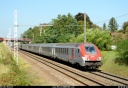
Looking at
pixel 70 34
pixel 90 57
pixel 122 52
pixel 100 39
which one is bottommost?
pixel 90 57

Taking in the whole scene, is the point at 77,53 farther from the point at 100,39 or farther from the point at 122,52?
the point at 100,39

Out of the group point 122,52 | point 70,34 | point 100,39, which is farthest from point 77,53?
point 70,34

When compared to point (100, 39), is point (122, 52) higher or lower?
lower

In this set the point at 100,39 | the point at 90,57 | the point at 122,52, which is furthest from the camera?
the point at 100,39

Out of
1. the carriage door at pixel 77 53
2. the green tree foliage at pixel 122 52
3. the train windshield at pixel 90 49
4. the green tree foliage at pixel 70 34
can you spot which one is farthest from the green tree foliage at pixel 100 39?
the train windshield at pixel 90 49

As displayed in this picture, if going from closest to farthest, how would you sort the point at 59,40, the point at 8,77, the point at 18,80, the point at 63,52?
the point at 18,80
the point at 8,77
the point at 63,52
the point at 59,40

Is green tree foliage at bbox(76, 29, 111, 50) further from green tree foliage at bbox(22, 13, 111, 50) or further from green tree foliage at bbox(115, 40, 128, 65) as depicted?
green tree foliage at bbox(115, 40, 128, 65)

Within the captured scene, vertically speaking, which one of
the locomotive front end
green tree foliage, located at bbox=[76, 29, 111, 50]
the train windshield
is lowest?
the locomotive front end

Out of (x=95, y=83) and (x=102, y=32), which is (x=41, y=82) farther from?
(x=102, y=32)

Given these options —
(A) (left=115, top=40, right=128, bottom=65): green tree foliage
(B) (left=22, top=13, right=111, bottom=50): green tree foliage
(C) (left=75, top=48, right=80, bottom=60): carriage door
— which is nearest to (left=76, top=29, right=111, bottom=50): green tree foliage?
(B) (left=22, top=13, right=111, bottom=50): green tree foliage

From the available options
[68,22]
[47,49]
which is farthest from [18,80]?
[68,22]

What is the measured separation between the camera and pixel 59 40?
224 feet

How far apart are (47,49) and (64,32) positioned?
94.2 ft

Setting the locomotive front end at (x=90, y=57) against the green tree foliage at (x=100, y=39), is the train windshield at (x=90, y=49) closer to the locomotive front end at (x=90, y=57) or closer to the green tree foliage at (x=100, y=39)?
the locomotive front end at (x=90, y=57)
